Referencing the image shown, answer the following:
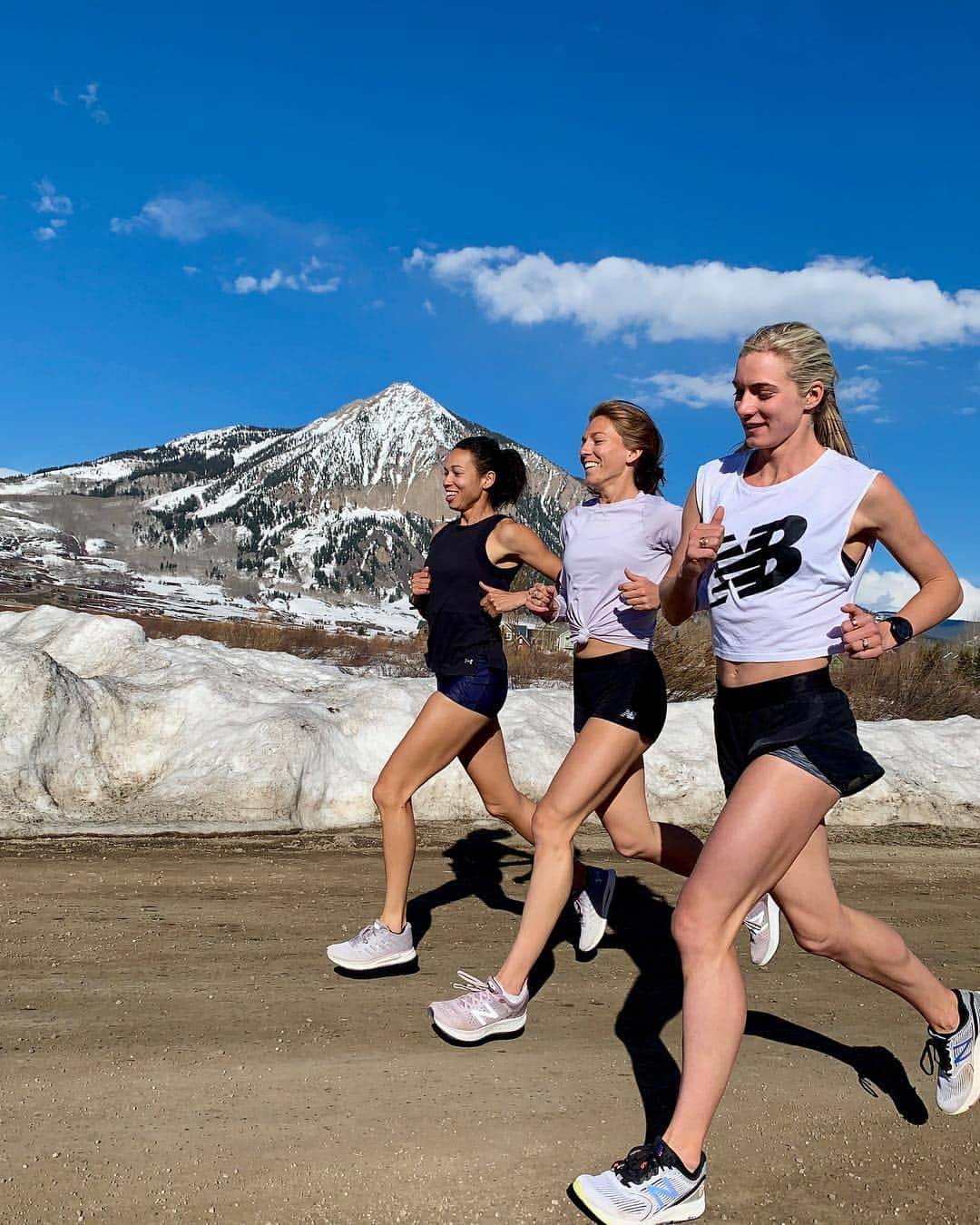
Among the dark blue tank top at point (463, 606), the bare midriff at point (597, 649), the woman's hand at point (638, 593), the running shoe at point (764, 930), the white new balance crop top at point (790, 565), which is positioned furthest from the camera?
the dark blue tank top at point (463, 606)

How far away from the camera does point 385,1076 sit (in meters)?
3.29

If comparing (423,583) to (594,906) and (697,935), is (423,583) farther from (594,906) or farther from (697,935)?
(697,935)

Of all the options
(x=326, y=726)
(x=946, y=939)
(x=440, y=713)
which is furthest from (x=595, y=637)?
(x=326, y=726)

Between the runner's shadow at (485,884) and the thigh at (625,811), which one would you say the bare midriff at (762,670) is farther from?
the runner's shadow at (485,884)

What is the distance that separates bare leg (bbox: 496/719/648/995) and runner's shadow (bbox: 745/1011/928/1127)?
88 cm

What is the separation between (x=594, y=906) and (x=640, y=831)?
0.52m

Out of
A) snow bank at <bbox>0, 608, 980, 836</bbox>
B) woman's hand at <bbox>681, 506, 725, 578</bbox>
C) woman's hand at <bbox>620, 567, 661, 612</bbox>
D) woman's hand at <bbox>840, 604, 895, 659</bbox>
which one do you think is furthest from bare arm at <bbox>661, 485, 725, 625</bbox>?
snow bank at <bbox>0, 608, 980, 836</bbox>

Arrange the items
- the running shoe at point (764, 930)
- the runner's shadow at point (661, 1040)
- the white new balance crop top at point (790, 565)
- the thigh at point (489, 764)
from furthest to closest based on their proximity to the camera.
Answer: the thigh at point (489, 764) < the running shoe at point (764, 930) < the runner's shadow at point (661, 1040) < the white new balance crop top at point (790, 565)

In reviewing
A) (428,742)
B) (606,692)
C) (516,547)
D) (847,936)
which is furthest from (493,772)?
(847,936)

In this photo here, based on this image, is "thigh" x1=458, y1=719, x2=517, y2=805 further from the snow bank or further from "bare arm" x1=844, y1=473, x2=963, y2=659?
the snow bank

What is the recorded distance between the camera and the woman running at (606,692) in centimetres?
360

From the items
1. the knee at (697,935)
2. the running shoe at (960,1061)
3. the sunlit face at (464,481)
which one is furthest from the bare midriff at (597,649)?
the running shoe at (960,1061)

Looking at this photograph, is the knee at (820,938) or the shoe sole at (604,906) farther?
the shoe sole at (604,906)

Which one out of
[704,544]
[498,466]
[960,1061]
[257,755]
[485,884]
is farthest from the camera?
[257,755]
